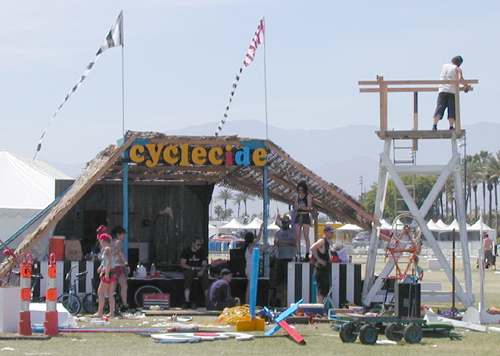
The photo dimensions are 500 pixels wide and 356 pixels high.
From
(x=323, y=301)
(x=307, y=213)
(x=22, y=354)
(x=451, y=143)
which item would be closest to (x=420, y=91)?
(x=451, y=143)

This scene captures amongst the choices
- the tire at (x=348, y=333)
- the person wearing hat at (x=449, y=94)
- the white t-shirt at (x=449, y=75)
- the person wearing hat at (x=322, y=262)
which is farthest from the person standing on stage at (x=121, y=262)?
the white t-shirt at (x=449, y=75)

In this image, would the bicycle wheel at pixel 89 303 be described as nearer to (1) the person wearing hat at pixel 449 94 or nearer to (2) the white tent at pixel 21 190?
(1) the person wearing hat at pixel 449 94

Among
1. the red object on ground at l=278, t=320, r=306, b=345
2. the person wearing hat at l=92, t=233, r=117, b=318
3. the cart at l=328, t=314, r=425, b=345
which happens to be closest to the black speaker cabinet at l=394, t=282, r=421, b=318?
the cart at l=328, t=314, r=425, b=345

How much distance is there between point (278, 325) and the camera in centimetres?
1159

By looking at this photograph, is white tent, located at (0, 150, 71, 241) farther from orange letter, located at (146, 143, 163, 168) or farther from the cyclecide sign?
orange letter, located at (146, 143, 163, 168)

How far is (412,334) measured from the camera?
11039 mm

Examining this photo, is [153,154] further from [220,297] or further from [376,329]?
[376,329]

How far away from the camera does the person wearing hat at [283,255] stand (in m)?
16.6

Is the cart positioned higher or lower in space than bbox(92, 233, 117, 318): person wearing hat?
lower

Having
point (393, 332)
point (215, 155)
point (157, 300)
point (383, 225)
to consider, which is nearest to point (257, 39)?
point (215, 155)

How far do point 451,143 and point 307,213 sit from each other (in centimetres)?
313

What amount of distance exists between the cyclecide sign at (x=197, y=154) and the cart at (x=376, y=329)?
5.83 metres

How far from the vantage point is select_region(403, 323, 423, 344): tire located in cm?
1103

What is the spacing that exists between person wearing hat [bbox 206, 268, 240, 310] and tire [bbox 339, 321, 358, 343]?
4.63m
